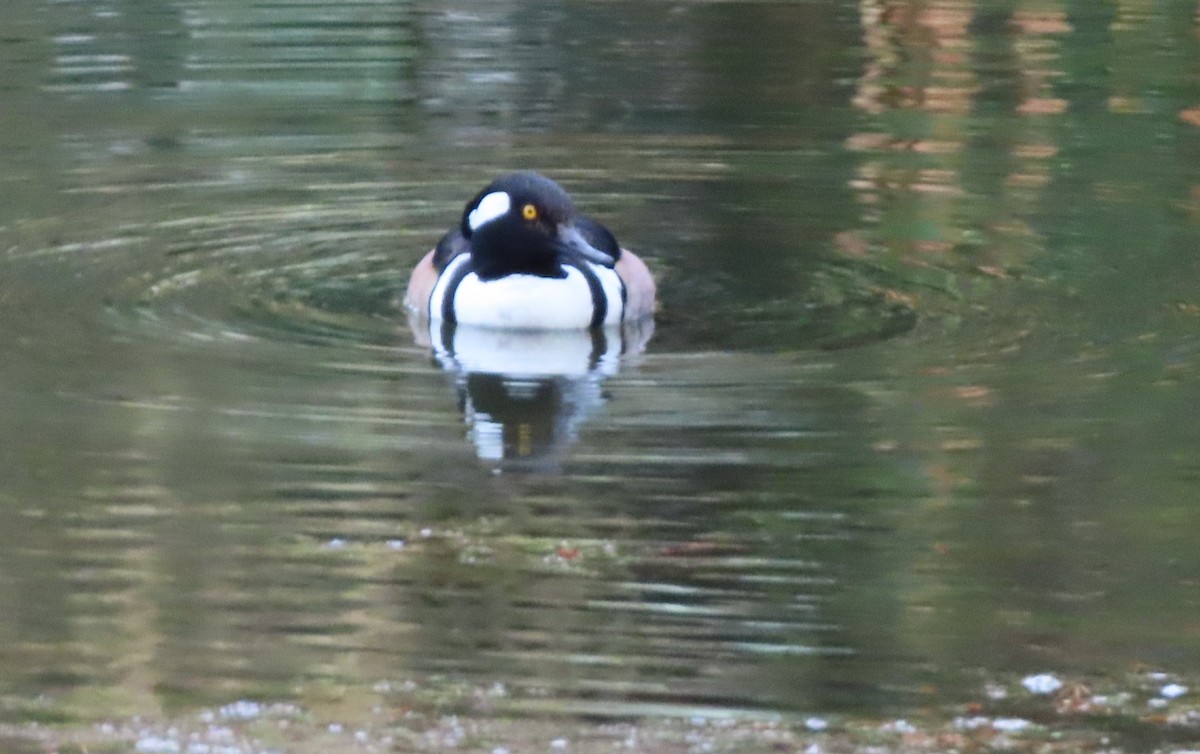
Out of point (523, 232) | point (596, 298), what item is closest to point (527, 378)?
point (596, 298)

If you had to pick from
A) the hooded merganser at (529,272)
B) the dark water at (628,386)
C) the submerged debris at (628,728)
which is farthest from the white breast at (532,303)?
the submerged debris at (628,728)

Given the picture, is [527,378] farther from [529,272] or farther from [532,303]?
[529,272]

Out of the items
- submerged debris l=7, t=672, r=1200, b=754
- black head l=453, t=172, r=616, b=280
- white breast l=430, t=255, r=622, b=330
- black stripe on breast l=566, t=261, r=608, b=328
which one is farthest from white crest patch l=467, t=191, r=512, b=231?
submerged debris l=7, t=672, r=1200, b=754

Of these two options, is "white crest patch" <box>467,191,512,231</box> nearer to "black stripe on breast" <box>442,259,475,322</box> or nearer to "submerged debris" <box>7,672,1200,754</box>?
"black stripe on breast" <box>442,259,475,322</box>

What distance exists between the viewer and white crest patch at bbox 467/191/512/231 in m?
11.2

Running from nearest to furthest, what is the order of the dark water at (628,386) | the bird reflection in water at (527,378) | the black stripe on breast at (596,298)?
1. the dark water at (628,386)
2. the bird reflection in water at (527,378)
3. the black stripe on breast at (596,298)

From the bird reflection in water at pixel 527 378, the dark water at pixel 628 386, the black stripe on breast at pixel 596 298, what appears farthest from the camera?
the black stripe on breast at pixel 596 298

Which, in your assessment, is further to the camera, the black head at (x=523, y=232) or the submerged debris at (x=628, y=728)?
A: the black head at (x=523, y=232)

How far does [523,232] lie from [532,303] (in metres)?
0.38

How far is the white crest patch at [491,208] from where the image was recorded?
36.6 ft

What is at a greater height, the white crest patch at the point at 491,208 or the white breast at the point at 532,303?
the white crest patch at the point at 491,208

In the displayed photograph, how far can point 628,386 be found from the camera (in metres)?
9.70

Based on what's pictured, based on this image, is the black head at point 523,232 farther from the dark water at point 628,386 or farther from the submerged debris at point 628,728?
the submerged debris at point 628,728

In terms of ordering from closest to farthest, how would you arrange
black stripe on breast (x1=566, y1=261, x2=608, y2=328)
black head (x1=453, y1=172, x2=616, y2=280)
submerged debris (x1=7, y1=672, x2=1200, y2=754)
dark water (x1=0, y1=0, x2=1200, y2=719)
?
submerged debris (x1=7, y1=672, x2=1200, y2=754) < dark water (x1=0, y1=0, x2=1200, y2=719) < black stripe on breast (x1=566, y1=261, x2=608, y2=328) < black head (x1=453, y1=172, x2=616, y2=280)
